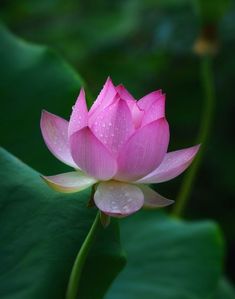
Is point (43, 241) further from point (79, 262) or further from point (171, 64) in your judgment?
point (171, 64)

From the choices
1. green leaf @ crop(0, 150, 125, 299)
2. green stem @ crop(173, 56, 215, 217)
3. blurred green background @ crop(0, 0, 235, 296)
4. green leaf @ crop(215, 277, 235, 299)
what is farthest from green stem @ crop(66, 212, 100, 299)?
blurred green background @ crop(0, 0, 235, 296)

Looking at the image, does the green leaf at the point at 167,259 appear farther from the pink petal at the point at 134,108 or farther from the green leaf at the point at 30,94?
the pink petal at the point at 134,108

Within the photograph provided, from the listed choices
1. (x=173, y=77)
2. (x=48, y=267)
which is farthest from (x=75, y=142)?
(x=173, y=77)

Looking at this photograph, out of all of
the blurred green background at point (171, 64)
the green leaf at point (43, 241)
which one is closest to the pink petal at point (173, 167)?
the green leaf at point (43, 241)

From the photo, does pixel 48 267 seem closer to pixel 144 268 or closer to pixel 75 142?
pixel 75 142

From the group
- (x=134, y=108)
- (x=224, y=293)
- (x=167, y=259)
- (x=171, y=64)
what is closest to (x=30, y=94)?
(x=167, y=259)

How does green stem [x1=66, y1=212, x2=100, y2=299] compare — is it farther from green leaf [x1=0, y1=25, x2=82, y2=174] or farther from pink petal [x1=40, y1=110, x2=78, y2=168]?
green leaf [x1=0, y1=25, x2=82, y2=174]
